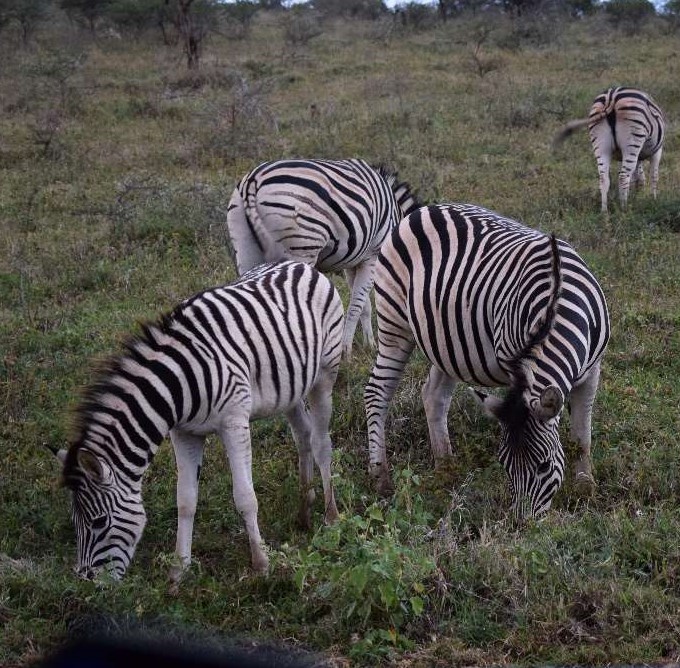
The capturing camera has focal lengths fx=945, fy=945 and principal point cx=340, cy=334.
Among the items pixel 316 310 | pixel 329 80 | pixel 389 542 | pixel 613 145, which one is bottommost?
pixel 389 542

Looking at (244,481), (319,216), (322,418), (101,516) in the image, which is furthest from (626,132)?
(101,516)

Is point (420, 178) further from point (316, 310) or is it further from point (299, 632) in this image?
point (299, 632)

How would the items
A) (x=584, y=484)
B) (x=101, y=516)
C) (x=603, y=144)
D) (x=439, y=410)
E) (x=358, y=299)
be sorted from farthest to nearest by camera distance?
1. (x=603, y=144)
2. (x=358, y=299)
3. (x=439, y=410)
4. (x=584, y=484)
5. (x=101, y=516)

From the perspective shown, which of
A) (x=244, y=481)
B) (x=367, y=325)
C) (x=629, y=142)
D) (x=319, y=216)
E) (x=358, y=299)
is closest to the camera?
(x=244, y=481)

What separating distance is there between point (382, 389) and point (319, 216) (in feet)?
5.86

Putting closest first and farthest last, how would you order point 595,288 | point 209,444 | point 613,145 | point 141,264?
point 595,288, point 209,444, point 141,264, point 613,145

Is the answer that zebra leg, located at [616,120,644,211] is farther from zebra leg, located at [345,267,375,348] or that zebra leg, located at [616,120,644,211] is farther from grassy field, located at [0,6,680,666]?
zebra leg, located at [345,267,375,348]

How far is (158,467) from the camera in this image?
5574 millimetres

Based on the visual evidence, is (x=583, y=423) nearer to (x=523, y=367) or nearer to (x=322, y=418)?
(x=523, y=367)

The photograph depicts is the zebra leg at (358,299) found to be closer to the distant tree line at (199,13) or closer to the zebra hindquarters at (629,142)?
the zebra hindquarters at (629,142)

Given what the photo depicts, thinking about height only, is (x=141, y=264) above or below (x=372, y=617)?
above

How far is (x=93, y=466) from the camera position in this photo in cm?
405

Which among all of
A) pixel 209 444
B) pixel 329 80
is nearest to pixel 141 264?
pixel 209 444

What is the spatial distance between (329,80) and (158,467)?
14.8 m
